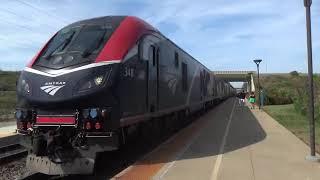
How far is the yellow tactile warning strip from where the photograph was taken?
991 centimetres

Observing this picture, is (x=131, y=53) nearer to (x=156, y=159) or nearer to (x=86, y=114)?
(x=86, y=114)

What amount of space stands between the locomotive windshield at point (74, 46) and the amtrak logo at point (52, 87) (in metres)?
0.40

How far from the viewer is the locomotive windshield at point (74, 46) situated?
35.2 ft

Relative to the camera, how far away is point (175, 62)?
17719 mm

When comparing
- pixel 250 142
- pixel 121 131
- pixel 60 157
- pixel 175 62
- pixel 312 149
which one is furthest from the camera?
pixel 175 62

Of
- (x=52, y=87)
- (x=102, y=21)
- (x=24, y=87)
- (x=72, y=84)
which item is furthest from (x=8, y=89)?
(x=72, y=84)

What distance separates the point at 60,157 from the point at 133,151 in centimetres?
452

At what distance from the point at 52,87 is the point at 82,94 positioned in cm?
65

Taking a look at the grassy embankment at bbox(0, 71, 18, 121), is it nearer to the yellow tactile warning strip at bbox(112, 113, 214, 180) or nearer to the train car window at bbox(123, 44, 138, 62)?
the yellow tactile warning strip at bbox(112, 113, 214, 180)

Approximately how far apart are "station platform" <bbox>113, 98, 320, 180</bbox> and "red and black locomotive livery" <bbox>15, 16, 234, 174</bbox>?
37.2 inches

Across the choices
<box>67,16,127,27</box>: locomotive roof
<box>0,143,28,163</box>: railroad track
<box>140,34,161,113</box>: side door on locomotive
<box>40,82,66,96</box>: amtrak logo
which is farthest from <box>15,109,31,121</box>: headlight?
<box>0,143,28,163</box>: railroad track

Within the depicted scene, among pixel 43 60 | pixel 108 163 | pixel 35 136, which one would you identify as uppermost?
pixel 43 60

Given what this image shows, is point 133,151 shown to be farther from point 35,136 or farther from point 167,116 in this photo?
point 35,136

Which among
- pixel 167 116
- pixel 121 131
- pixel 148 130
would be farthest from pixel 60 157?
pixel 167 116
